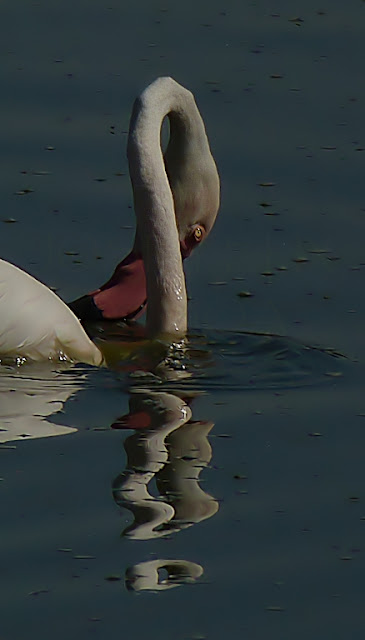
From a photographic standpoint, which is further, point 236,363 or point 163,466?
Answer: point 236,363

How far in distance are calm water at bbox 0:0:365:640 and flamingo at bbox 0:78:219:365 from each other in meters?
0.16

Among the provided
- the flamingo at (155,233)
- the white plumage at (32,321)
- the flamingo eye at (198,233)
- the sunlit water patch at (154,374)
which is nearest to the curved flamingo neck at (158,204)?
the flamingo at (155,233)

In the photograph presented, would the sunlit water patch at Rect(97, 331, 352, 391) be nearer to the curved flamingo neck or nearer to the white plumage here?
the curved flamingo neck

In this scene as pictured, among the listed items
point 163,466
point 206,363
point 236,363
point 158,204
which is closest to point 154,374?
point 206,363

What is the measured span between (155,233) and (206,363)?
0.67m

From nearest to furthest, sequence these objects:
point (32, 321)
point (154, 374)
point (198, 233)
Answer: point (32, 321)
point (154, 374)
point (198, 233)

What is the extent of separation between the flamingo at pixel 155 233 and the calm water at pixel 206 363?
16 centimetres

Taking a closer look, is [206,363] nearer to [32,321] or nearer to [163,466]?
[32,321]

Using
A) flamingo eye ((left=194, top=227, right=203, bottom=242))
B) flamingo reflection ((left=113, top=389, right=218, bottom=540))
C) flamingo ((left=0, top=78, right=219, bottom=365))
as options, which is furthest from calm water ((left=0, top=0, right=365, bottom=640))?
flamingo eye ((left=194, top=227, right=203, bottom=242))

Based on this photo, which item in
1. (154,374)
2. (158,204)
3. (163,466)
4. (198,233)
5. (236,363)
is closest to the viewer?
(163,466)

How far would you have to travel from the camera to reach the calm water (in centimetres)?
552

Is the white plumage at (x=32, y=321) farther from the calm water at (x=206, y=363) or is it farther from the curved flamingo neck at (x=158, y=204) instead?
the curved flamingo neck at (x=158, y=204)

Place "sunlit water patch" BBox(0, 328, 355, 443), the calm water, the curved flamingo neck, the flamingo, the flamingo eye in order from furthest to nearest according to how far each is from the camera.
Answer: the flamingo eye → the curved flamingo neck → the flamingo → "sunlit water patch" BBox(0, 328, 355, 443) → the calm water

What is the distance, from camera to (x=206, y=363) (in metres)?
7.84
